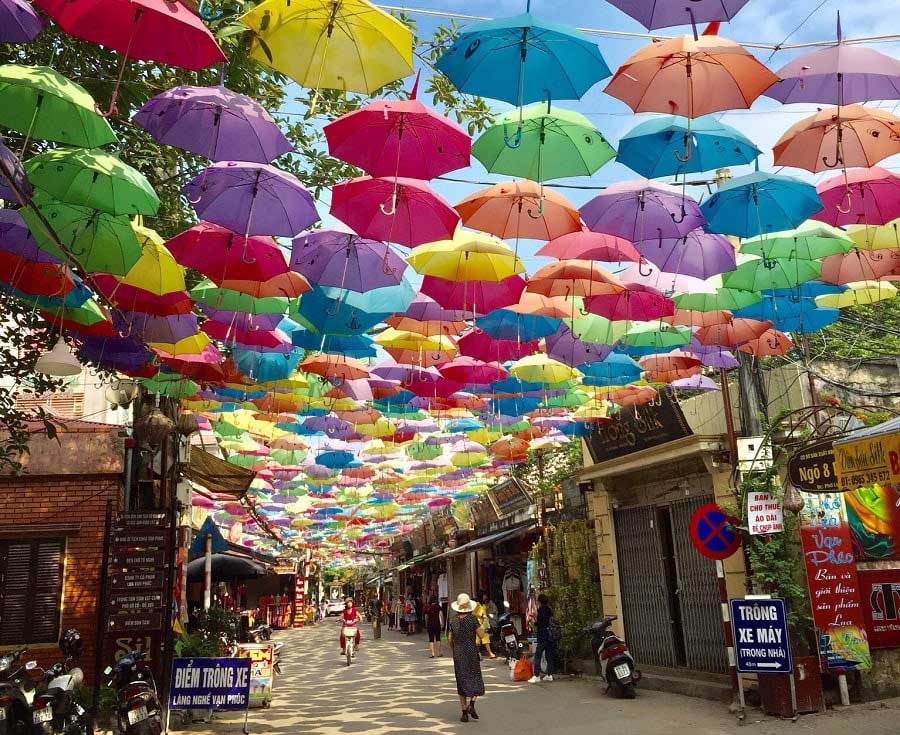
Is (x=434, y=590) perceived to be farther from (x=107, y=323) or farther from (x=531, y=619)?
(x=107, y=323)

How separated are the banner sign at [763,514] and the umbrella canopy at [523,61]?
629cm

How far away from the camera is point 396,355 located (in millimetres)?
9555

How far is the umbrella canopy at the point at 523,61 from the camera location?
4.89 meters

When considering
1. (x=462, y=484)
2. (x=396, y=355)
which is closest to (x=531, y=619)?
(x=462, y=484)

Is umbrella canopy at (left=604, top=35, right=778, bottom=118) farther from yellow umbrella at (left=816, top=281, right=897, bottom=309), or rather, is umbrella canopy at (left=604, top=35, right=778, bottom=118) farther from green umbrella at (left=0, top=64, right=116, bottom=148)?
yellow umbrella at (left=816, top=281, right=897, bottom=309)

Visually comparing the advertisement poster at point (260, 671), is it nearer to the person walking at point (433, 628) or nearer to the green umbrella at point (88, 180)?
the green umbrella at point (88, 180)

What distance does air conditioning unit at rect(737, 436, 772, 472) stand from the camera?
10.0m

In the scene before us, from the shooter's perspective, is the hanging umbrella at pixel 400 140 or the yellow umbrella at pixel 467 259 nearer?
the hanging umbrella at pixel 400 140

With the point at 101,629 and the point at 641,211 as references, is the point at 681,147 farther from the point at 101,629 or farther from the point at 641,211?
the point at 101,629

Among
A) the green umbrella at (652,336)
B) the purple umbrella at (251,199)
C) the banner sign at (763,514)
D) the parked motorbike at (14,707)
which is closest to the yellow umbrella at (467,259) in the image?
the purple umbrella at (251,199)

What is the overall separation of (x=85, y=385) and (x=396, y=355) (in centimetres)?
699

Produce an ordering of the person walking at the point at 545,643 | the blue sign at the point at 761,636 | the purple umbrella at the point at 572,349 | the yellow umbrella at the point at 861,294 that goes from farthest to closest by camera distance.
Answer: the person walking at the point at 545,643 < the purple umbrella at the point at 572,349 < the blue sign at the point at 761,636 < the yellow umbrella at the point at 861,294

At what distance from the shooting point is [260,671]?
37.2ft

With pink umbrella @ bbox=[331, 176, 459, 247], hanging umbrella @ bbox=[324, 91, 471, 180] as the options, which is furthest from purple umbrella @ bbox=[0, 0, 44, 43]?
pink umbrella @ bbox=[331, 176, 459, 247]
